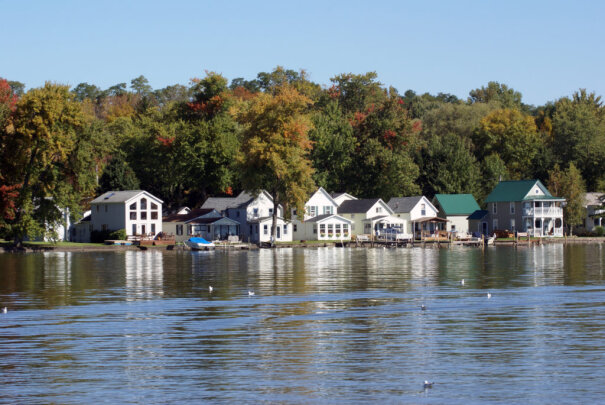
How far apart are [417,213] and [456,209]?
782 centimetres

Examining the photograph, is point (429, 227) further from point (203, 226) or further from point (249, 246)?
point (203, 226)

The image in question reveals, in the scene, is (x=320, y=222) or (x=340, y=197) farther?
(x=340, y=197)

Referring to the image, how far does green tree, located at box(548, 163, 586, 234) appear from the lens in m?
133

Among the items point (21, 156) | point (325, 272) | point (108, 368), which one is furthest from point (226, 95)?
point (108, 368)

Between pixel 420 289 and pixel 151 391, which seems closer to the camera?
pixel 151 391

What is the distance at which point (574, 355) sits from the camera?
85.7ft

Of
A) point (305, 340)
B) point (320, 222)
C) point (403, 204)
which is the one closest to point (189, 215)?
point (320, 222)

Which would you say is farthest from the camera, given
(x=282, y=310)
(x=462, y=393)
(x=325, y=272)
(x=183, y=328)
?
(x=325, y=272)

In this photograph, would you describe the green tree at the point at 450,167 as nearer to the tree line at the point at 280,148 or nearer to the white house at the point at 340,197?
the tree line at the point at 280,148

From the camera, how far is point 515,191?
132 metres

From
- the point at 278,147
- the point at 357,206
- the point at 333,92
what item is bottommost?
the point at 357,206

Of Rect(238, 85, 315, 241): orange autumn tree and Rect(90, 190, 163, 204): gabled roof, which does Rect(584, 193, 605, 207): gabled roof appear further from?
Rect(90, 190, 163, 204): gabled roof

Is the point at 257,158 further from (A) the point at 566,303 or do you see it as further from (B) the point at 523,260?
(A) the point at 566,303

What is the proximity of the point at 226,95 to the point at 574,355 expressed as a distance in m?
114
